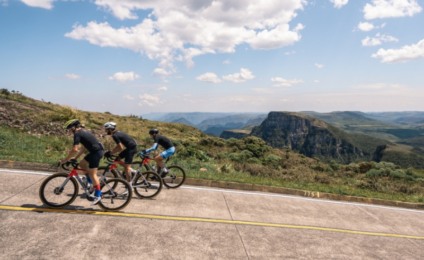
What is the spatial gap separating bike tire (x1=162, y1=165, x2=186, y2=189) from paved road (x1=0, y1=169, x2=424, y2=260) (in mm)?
318

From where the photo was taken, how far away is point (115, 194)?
8133 mm

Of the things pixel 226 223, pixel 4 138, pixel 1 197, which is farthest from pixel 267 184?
pixel 4 138

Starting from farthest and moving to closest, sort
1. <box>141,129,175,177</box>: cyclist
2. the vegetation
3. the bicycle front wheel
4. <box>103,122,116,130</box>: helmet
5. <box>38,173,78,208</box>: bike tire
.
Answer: the vegetation, <box>141,129,175,177</box>: cyclist, <box>103,122,116,130</box>: helmet, the bicycle front wheel, <box>38,173,78,208</box>: bike tire

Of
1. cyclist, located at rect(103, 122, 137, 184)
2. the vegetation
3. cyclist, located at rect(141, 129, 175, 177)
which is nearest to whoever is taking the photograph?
cyclist, located at rect(103, 122, 137, 184)

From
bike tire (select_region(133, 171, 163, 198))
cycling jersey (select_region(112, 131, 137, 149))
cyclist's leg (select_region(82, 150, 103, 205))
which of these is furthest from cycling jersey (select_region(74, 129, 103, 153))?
bike tire (select_region(133, 171, 163, 198))

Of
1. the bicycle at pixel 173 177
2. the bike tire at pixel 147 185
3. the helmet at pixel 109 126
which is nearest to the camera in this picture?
the helmet at pixel 109 126

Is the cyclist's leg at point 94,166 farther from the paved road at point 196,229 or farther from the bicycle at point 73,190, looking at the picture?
the paved road at point 196,229

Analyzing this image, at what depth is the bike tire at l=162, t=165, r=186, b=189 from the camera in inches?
421

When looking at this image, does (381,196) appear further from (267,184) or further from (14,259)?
(14,259)

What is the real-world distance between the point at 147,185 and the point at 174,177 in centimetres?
155

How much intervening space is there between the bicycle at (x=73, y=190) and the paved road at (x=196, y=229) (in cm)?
23

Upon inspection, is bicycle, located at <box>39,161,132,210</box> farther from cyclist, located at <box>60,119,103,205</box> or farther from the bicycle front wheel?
cyclist, located at <box>60,119,103,205</box>

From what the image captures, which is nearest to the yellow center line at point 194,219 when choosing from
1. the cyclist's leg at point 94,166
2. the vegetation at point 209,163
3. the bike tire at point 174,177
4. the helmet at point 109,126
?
the cyclist's leg at point 94,166

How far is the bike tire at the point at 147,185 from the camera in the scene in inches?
365
